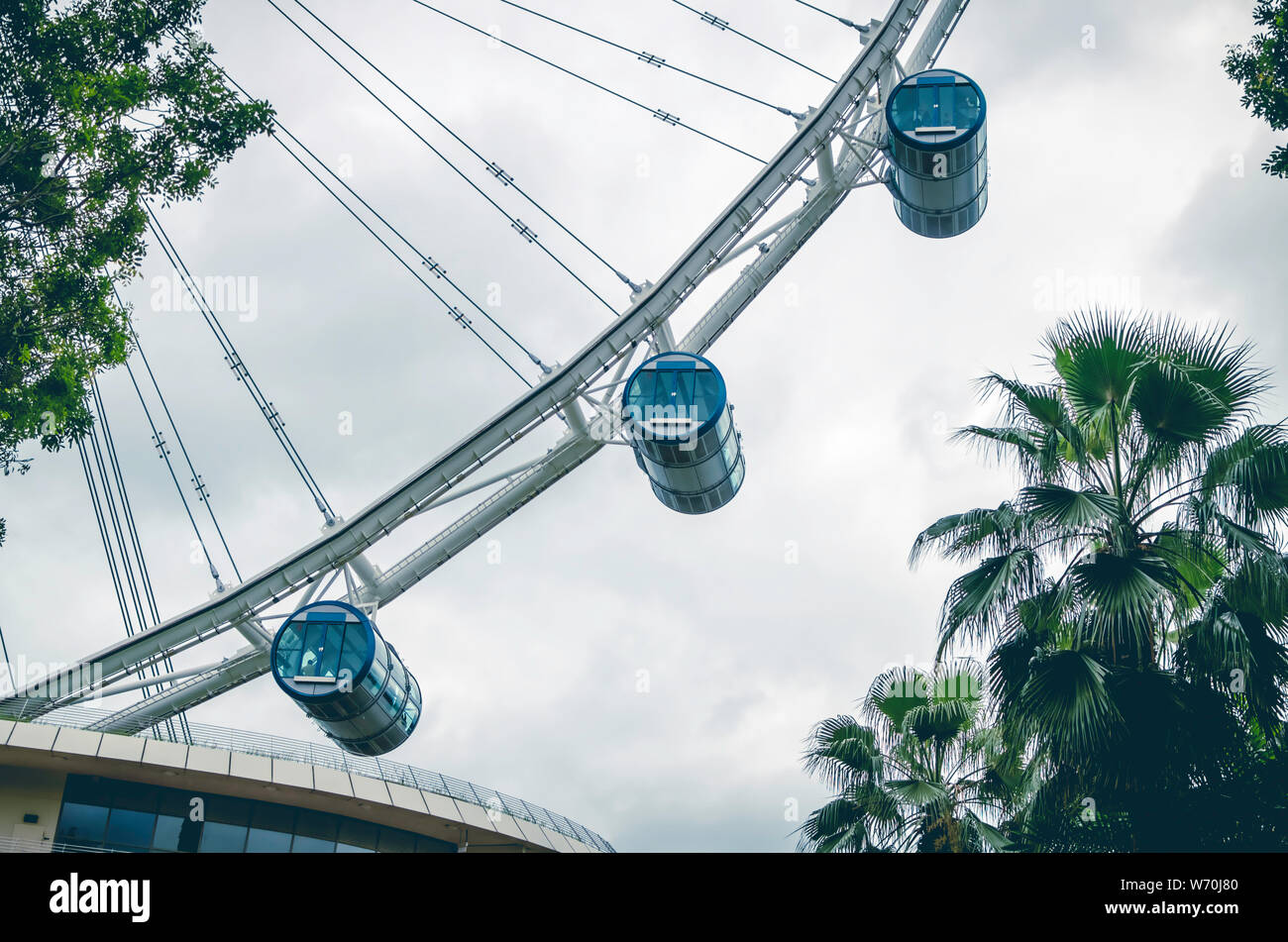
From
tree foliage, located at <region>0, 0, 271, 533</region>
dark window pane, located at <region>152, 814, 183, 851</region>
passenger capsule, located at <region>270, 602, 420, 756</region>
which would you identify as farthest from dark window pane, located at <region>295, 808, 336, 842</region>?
tree foliage, located at <region>0, 0, 271, 533</region>

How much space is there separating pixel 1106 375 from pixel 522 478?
42.1 ft

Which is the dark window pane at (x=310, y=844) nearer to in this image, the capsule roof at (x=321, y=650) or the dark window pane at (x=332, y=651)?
the capsule roof at (x=321, y=650)

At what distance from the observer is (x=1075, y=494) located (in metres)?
13.0

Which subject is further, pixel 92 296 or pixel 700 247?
pixel 700 247

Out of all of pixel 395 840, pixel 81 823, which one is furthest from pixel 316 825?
pixel 81 823

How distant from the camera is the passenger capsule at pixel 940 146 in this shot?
20.5 metres

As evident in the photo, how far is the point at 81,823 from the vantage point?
83.4 feet

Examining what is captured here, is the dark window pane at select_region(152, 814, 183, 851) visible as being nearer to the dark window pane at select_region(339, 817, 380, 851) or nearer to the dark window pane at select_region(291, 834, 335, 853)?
the dark window pane at select_region(291, 834, 335, 853)

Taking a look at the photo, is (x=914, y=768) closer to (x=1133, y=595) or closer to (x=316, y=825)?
(x=1133, y=595)

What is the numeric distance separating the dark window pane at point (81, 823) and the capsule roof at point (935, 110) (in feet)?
74.0

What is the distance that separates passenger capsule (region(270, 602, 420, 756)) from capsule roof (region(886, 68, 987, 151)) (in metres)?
13.5

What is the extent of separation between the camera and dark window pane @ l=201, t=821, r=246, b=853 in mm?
26625
